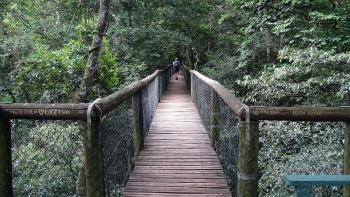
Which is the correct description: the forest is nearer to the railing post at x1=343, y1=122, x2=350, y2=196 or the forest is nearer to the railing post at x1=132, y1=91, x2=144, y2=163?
the railing post at x1=132, y1=91, x2=144, y2=163

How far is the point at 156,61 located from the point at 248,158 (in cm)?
1639

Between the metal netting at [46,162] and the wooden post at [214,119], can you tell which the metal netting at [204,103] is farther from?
the metal netting at [46,162]

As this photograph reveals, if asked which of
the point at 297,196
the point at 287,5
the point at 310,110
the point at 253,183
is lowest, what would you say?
the point at 253,183

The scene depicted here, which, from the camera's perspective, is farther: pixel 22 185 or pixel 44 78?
pixel 44 78

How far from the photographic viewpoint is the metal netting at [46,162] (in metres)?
4.01

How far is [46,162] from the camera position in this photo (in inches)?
159

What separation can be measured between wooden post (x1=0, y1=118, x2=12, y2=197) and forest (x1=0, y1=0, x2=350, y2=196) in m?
0.98

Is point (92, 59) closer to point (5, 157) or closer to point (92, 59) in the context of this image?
point (92, 59)

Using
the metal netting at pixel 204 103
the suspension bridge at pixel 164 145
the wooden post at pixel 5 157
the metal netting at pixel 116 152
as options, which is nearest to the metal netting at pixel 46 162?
the metal netting at pixel 116 152

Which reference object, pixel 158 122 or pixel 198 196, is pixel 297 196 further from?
pixel 158 122

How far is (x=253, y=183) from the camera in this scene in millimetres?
2633

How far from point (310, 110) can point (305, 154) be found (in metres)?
2.56

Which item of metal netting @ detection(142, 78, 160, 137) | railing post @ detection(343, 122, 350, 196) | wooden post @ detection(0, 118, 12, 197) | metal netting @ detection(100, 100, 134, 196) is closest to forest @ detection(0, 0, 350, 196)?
metal netting @ detection(100, 100, 134, 196)

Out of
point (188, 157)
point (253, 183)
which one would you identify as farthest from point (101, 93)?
point (253, 183)
